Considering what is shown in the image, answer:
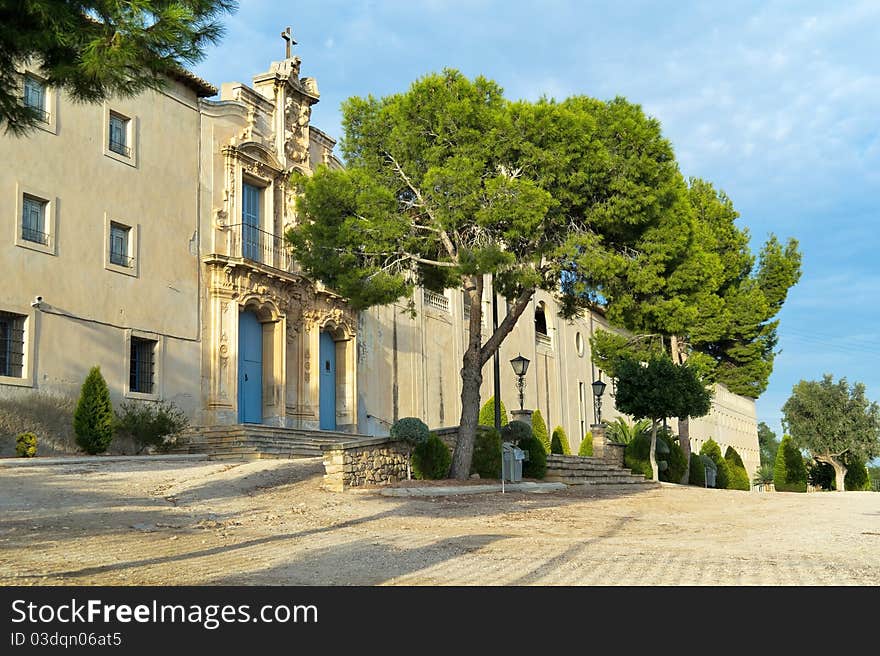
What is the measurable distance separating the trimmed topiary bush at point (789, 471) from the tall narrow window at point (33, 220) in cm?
2743

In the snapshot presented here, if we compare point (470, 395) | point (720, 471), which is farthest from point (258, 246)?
point (720, 471)

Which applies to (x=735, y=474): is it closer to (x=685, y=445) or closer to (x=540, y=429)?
(x=685, y=445)

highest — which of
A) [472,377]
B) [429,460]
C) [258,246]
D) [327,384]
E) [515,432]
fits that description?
[258,246]

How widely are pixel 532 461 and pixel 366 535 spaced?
421 inches

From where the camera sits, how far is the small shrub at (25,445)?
677 inches

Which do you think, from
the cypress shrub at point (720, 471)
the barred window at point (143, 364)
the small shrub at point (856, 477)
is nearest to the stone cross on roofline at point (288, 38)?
the barred window at point (143, 364)

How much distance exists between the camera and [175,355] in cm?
2162

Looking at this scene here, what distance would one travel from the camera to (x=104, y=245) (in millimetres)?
20172

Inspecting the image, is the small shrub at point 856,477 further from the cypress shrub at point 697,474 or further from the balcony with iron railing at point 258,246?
the balcony with iron railing at point 258,246

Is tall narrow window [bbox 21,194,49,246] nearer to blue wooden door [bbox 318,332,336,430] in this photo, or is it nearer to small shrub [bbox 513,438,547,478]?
blue wooden door [bbox 318,332,336,430]

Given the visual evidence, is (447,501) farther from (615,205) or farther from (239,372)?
(239,372)

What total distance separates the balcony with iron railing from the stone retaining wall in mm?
8133

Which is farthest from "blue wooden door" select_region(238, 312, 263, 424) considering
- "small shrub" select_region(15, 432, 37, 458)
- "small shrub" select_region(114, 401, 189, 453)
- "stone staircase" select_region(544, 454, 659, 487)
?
"stone staircase" select_region(544, 454, 659, 487)
